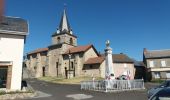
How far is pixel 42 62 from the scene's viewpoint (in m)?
57.9

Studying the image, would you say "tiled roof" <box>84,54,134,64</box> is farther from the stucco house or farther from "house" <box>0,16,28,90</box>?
"house" <box>0,16,28,90</box>

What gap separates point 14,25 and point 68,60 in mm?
33343

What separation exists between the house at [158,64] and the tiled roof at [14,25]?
35.6 metres

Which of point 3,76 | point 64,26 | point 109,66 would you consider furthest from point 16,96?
point 64,26

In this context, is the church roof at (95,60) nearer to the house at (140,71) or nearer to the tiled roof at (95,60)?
the tiled roof at (95,60)

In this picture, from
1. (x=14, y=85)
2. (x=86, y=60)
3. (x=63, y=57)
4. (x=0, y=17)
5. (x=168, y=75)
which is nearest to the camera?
(x=14, y=85)

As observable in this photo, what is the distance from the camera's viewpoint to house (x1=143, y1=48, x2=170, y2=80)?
144 ft

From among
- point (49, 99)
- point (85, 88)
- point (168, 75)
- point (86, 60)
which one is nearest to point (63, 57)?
point (86, 60)

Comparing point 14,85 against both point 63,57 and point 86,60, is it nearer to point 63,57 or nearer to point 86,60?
point 86,60

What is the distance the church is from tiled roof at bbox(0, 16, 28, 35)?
27.6m

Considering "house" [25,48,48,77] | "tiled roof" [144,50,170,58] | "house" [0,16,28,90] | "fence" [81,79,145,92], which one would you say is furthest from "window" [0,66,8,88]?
"house" [25,48,48,77]

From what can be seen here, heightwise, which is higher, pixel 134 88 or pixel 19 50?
pixel 19 50

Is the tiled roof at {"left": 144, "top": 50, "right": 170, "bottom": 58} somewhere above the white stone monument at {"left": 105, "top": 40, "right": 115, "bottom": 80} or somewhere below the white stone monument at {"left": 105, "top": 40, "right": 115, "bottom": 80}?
above

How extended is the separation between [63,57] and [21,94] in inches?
1458
